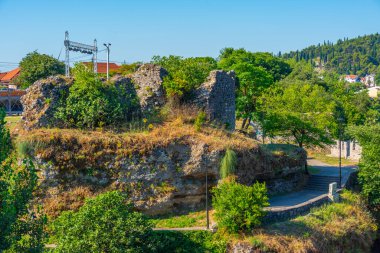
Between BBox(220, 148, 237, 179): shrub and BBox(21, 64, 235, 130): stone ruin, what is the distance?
3.53m

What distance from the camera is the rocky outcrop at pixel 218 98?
77.9 feet

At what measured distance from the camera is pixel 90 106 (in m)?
22.1

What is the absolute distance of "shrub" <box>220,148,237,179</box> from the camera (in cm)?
2038

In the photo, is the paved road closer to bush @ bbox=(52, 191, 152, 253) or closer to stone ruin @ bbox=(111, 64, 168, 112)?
stone ruin @ bbox=(111, 64, 168, 112)

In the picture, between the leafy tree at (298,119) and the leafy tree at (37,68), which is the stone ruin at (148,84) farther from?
the leafy tree at (37,68)

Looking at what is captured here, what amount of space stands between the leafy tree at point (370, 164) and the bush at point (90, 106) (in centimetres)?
1339

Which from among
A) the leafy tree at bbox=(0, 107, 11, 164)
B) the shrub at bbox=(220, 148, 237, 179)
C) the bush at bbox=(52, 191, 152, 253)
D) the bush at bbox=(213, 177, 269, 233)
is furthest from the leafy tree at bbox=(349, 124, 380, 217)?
the leafy tree at bbox=(0, 107, 11, 164)

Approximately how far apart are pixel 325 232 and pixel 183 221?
630 cm

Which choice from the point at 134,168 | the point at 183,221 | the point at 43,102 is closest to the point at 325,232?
the point at 183,221

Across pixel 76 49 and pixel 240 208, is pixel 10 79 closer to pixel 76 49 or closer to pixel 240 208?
pixel 76 49

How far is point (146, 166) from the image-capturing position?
68.2 feet

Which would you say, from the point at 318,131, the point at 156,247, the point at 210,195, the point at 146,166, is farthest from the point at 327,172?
the point at 156,247

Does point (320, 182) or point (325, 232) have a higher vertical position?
point (320, 182)

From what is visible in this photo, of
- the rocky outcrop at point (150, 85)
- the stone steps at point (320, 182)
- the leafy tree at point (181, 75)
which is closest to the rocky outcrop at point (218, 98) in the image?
the leafy tree at point (181, 75)
